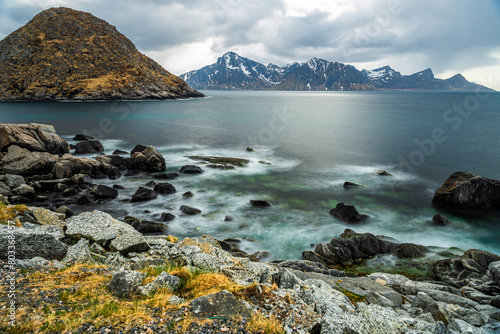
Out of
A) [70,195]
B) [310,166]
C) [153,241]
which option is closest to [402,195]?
[310,166]

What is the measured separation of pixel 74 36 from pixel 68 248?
214048 mm

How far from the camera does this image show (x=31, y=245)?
841 cm

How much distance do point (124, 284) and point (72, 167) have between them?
26.0m

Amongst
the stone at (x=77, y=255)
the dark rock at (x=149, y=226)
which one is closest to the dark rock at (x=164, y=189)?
the dark rock at (x=149, y=226)

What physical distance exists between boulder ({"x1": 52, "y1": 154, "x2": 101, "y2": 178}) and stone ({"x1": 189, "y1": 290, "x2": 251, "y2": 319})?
2697 cm

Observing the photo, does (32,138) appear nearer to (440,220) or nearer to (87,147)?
(87,147)

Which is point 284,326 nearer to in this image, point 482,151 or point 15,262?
point 15,262

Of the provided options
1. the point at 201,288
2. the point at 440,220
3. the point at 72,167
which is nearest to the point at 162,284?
the point at 201,288

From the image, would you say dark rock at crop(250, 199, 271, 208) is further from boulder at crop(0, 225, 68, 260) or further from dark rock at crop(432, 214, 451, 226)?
boulder at crop(0, 225, 68, 260)

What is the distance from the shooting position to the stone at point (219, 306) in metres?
6.02

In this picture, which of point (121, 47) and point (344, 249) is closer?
point (344, 249)

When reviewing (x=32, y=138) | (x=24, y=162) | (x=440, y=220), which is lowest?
(x=440, y=220)

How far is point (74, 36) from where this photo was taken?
173750 mm

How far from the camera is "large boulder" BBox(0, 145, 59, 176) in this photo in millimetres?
27016
